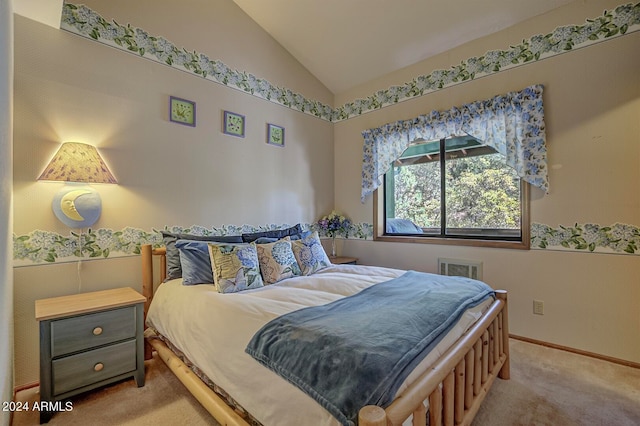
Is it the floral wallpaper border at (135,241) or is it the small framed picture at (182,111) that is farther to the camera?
the small framed picture at (182,111)

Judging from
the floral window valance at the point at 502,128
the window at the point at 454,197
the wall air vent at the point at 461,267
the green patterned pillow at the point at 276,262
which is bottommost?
the wall air vent at the point at 461,267

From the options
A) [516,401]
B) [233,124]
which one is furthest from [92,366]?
[516,401]

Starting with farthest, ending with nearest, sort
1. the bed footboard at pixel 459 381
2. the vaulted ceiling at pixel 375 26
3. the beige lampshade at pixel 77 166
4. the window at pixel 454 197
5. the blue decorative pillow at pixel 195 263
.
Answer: the window at pixel 454 197, the vaulted ceiling at pixel 375 26, the blue decorative pillow at pixel 195 263, the beige lampshade at pixel 77 166, the bed footboard at pixel 459 381

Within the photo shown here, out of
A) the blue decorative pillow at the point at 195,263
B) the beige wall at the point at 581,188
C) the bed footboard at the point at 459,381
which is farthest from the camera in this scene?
the beige wall at the point at 581,188

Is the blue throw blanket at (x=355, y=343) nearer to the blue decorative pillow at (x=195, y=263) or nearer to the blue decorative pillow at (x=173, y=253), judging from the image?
the blue decorative pillow at (x=195, y=263)

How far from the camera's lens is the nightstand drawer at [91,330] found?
1720 mm

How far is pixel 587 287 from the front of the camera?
8.16 feet

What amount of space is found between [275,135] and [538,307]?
321cm

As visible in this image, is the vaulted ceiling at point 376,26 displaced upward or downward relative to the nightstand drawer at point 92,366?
upward

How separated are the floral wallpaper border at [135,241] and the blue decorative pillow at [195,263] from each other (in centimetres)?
45

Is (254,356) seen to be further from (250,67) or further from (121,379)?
(250,67)

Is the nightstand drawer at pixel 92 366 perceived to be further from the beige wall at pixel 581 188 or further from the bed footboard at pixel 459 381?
the beige wall at pixel 581 188

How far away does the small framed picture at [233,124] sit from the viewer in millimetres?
3037

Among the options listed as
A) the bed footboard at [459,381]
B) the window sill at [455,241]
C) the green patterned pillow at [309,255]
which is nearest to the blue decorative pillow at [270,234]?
the green patterned pillow at [309,255]
